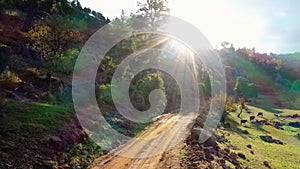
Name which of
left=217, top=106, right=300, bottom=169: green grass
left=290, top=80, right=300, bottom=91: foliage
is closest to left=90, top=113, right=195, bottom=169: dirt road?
left=217, top=106, right=300, bottom=169: green grass

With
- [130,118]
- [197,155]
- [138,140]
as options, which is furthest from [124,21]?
[197,155]

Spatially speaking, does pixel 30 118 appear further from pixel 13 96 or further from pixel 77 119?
pixel 77 119

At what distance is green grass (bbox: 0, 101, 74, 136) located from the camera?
72.7 feet

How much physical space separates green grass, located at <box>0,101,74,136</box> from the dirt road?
4.82 meters

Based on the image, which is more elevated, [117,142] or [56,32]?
[56,32]

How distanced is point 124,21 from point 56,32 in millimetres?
57922

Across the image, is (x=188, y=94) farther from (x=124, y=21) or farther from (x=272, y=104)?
(x=272, y=104)

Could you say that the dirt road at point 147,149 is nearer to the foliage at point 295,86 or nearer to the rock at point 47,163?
the rock at point 47,163

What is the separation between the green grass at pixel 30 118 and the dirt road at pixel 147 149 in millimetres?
4819

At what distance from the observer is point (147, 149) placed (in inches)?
1125

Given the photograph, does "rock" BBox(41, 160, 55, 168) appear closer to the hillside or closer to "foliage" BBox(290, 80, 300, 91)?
the hillside

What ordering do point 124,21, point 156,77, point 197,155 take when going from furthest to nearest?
point 124,21 → point 156,77 → point 197,155

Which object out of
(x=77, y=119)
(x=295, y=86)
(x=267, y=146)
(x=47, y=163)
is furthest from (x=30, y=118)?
(x=295, y=86)

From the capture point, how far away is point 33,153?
67.8 feet
